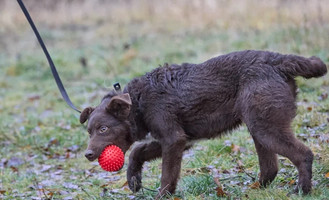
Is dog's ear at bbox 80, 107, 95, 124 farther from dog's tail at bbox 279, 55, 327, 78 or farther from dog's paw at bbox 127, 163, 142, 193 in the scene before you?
dog's tail at bbox 279, 55, 327, 78

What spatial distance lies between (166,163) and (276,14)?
30.4 ft

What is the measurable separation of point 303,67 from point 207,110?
3.35 feet

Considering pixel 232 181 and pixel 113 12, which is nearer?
pixel 232 181

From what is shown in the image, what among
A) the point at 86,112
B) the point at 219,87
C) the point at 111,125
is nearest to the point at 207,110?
the point at 219,87

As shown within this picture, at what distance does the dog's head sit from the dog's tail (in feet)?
5.04

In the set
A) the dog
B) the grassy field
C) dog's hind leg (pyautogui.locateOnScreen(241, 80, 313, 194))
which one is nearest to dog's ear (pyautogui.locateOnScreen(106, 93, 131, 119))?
the dog

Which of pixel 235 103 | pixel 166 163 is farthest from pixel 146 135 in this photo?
pixel 235 103

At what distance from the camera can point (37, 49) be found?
1595cm

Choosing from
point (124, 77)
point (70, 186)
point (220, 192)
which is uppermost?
point (220, 192)

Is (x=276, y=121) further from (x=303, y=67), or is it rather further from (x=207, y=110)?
(x=207, y=110)

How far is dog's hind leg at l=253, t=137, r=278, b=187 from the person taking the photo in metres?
5.33

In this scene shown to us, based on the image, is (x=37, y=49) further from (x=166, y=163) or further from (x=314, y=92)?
(x=166, y=163)

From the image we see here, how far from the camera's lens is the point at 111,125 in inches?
206

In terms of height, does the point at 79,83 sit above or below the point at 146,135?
below
